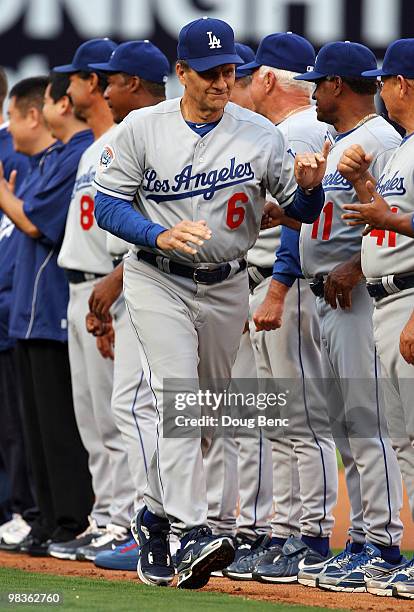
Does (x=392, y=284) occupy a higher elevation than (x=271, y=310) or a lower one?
higher

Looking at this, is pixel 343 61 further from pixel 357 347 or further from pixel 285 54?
pixel 357 347

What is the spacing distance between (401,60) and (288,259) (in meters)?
0.95

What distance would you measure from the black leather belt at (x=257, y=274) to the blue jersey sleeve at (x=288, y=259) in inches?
8.7

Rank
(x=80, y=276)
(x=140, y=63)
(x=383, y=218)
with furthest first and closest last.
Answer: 1. (x=80, y=276)
2. (x=140, y=63)
3. (x=383, y=218)

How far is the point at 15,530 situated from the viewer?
6.48m

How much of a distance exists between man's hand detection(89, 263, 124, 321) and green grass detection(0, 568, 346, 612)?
1183 millimetres

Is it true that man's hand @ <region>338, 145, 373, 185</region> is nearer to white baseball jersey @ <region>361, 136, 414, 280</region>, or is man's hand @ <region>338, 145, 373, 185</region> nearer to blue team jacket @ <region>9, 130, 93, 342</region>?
white baseball jersey @ <region>361, 136, 414, 280</region>

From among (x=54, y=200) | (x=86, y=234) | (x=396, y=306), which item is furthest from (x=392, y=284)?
(x=54, y=200)

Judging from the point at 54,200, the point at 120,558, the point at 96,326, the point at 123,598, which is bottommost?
the point at 120,558

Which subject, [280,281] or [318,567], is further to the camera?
[280,281]

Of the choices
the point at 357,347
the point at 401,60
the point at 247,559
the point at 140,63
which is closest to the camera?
the point at 401,60

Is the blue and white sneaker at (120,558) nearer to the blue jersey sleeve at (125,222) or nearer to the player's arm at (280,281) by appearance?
the player's arm at (280,281)

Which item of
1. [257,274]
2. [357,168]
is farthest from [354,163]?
[257,274]

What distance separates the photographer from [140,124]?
15.2ft
